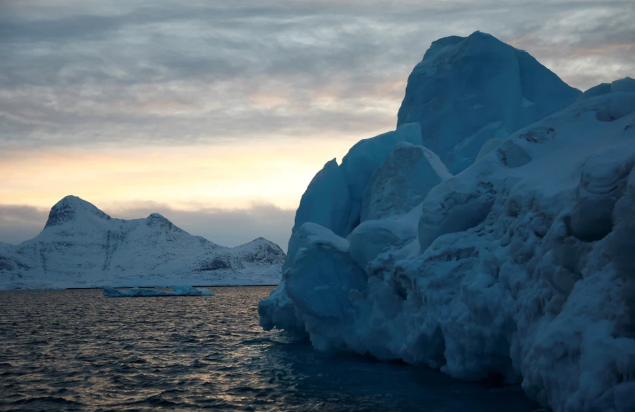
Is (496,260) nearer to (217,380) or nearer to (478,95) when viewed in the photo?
(217,380)

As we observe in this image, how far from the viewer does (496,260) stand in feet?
44.8

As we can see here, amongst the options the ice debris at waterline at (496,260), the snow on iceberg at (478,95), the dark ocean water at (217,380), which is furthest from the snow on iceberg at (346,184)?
the dark ocean water at (217,380)

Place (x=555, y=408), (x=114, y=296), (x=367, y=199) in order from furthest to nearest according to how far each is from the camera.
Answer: (x=114, y=296) → (x=367, y=199) → (x=555, y=408)

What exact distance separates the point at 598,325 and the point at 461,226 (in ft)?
25.5

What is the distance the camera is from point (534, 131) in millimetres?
15672

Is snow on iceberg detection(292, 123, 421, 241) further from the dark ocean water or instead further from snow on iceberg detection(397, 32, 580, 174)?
the dark ocean water

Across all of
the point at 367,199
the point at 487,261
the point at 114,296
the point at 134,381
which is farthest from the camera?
the point at 114,296

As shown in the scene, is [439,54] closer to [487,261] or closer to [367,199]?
[367,199]

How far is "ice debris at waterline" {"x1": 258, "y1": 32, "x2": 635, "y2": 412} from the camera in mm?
8734

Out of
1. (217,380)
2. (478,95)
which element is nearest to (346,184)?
(478,95)

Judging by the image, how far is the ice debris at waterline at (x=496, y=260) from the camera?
8.73m

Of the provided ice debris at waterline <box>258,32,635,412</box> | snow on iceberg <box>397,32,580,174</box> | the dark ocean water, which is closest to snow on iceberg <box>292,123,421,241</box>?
ice debris at waterline <box>258,32,635,412</box>

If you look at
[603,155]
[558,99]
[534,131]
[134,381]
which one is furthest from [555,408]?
[558,99]

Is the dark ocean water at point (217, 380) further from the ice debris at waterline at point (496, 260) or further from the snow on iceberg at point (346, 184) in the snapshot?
the snow on iceberg at point (346, 184)
